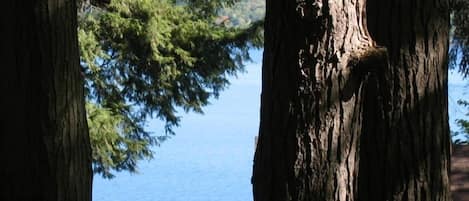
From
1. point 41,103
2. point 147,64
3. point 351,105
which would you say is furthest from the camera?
point 147,64

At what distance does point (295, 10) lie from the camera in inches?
101

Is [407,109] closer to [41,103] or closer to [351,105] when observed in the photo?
[351,105]

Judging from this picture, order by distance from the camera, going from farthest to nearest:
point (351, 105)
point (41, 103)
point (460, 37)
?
point (460, 37)
point (41, 103)
point (351, 105)

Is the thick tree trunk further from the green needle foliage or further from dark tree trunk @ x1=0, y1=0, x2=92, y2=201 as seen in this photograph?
the green needle foliage

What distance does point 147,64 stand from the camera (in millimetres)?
15828

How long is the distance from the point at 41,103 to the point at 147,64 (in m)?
12.1

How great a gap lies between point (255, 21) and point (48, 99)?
12.8m

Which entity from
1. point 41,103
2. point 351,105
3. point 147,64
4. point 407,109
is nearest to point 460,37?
point 147,64

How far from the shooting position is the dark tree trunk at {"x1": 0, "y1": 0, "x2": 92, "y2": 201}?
3.78 m

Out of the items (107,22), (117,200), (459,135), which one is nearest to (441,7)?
(459,135)

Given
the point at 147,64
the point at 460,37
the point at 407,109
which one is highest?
the point at 460,37

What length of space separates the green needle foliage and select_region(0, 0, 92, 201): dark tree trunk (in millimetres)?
10832

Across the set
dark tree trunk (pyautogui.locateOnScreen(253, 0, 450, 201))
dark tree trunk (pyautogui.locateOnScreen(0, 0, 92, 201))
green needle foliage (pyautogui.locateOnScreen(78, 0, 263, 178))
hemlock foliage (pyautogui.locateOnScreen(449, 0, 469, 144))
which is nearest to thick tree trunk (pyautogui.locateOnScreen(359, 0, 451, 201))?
dark tree trunk (pyautogui.locateOnScreen(253, 0, 450, 201))

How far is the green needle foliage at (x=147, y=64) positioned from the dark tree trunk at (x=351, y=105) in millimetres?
12190
